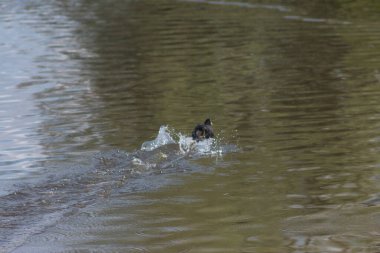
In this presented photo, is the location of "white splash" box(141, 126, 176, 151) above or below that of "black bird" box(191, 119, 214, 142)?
below

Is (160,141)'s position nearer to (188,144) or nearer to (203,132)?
(188,144)

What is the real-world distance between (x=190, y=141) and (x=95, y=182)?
222cm

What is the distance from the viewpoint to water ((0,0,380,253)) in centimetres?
996

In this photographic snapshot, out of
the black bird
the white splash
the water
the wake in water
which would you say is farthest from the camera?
the white splash

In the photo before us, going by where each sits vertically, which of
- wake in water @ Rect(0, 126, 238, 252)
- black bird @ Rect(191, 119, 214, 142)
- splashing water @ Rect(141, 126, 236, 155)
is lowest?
wake in water @ Rect(0, 126, 238, 252)

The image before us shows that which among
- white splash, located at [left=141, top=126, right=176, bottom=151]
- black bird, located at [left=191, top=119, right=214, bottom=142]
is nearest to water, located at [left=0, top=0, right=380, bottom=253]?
white splash, located at [left=141, top=126, right=176, bottom=151]

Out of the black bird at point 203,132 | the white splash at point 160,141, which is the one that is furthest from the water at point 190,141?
the black bird at point 203,132

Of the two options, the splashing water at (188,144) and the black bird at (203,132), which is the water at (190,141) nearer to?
the splashing water at (188,144)

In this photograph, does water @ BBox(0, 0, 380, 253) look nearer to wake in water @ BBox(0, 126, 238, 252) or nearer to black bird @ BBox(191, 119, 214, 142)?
wake in water @ BBox(0, 126, 238, 252)

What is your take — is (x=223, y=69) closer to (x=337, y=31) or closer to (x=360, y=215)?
(x=337, y=31)

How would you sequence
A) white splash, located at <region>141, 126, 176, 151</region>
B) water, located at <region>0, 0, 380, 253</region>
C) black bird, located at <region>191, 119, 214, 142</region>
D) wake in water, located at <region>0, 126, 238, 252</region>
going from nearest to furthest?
water, located at <region>0, 0, 380, 253</region>, wake in water, located at <region>0, 126, 238, 252</region>, black bird, located at <region>191, 119, 214, 142</region>, white splash, located at <region>141, 126, 176, 151</region>

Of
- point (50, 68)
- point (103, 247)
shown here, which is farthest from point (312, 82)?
point (103, 247)

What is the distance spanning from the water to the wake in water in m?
0.03

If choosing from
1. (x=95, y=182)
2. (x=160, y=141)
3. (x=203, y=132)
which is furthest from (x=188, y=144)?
(x=95, y=182)
